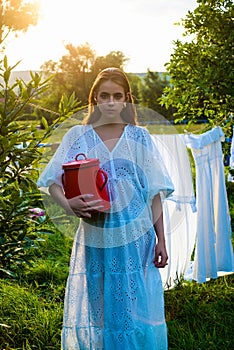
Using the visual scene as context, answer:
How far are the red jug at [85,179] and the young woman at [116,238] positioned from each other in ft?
0.24

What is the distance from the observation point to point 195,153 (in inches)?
142

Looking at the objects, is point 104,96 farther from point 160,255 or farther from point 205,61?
point 205,61

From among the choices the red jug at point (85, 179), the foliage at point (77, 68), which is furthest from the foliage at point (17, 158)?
the foliage at point (77, 68)

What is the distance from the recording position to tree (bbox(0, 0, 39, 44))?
2.22m

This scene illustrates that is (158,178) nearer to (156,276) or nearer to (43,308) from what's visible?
(156,276)

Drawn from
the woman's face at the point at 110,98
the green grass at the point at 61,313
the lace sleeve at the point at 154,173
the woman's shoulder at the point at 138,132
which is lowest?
the green grass at the point at 61,313

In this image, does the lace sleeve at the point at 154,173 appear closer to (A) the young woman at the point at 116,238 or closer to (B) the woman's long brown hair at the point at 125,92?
(A) the young woman at the point at 116,238

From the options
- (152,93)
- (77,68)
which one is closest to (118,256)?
(152,93)

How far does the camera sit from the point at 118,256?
6.95ft

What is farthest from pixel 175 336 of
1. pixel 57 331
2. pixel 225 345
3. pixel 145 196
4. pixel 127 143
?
pixel 127 143

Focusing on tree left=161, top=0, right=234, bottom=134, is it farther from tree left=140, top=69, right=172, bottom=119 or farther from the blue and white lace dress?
tree left=140, top=69, right=172, bottom=119

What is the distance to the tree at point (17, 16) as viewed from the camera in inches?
87.4

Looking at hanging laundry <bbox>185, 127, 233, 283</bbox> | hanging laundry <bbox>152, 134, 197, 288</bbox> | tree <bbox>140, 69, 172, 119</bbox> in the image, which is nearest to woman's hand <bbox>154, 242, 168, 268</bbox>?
hanging laundry <bbox>152, 134, 197, 288</bbox>

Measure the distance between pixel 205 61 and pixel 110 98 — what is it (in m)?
1.83
